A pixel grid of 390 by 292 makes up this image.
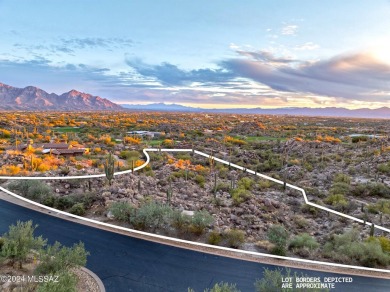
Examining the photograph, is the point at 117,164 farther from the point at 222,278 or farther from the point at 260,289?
the point at 260,289

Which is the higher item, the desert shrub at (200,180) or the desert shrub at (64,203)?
the desert shrub at (200,180)

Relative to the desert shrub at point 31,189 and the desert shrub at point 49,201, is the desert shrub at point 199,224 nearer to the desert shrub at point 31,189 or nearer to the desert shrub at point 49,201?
the desert shrub at point 49,201

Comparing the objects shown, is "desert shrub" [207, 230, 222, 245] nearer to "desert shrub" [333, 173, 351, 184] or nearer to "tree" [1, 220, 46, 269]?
"tree" [1, 220, 46, 269]

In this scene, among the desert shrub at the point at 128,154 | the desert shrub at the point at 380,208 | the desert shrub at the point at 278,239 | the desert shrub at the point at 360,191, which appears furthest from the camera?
the desert shrub at the point at 128,154

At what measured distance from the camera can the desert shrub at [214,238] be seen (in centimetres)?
1708

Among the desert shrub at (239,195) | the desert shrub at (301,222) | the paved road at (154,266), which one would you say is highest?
the desert shrub at (239,195)

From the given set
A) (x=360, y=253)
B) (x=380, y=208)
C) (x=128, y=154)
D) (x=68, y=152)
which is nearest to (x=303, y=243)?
(x=360, y=253)

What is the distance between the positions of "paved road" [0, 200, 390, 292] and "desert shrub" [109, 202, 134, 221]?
1.88 metres

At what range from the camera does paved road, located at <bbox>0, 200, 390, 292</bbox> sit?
12.6 meters

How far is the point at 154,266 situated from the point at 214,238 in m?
4.27

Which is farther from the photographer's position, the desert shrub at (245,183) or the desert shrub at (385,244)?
the desert shrub at (245,183)

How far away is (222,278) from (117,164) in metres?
21.8

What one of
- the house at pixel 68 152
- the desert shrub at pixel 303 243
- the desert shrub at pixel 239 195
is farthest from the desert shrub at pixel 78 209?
the house at pixel 68 152

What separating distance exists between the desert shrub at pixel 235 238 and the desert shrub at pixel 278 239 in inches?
55.1
